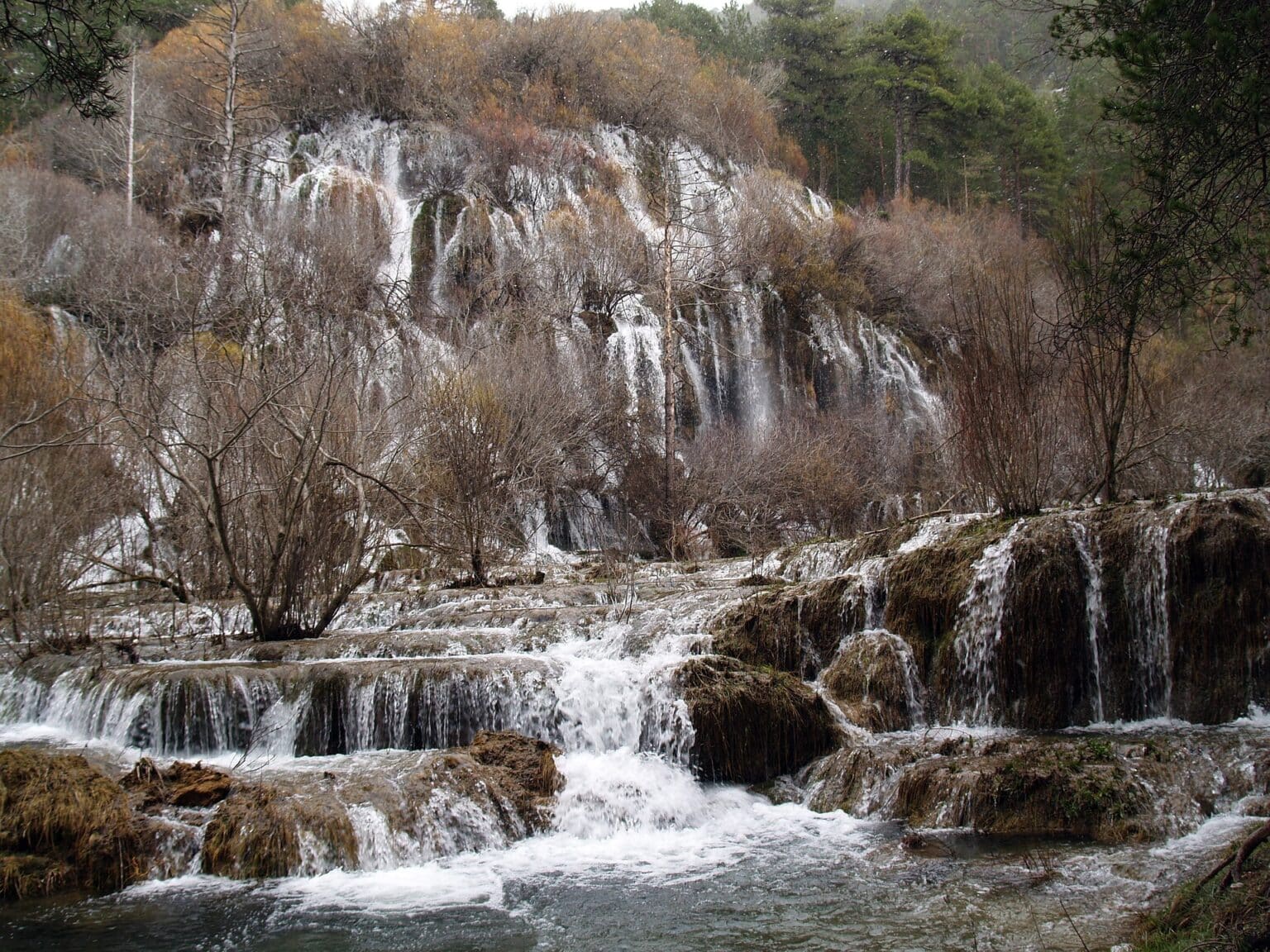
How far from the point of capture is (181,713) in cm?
833

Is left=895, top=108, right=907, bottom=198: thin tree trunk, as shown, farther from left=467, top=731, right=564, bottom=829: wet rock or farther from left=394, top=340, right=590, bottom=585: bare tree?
left=467, top=731, right=564, bottom=829: wet rock

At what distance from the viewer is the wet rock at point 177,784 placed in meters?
6.61

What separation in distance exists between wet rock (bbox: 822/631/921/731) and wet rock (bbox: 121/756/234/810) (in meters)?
5.39

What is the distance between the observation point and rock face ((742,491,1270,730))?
7742mm

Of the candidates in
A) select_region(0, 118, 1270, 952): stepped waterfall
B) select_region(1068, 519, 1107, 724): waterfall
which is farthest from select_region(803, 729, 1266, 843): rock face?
select_region(1068, 519, 1107, 724): waterfall

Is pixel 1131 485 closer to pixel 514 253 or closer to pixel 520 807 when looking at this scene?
pixel 520 807

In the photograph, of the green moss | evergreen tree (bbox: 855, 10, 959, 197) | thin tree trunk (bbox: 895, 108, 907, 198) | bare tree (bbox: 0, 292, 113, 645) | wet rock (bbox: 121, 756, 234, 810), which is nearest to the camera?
the green moss

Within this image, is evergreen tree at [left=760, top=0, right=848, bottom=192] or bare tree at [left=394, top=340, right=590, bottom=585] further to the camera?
evergreen tree at [left=760, top=0, right=848, bottom=192]

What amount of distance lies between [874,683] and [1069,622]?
6.03ft

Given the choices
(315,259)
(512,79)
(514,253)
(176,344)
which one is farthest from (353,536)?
(512,79)

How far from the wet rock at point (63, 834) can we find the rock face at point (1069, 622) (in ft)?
19.0

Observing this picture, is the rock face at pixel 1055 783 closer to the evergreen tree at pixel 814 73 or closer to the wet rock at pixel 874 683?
the wet rock at pixel 874 683

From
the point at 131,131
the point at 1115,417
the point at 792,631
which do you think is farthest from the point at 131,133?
the point at 1115,417

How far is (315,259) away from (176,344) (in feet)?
25.6
